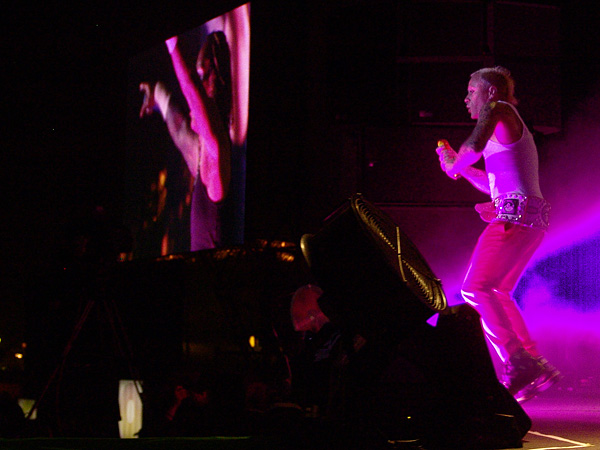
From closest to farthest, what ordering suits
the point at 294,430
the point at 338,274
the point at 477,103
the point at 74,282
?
the point at 338,274 < the point at 294,430 < the point at 477,103 < the point at 74,282

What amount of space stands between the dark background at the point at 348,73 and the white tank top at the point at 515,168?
168cm

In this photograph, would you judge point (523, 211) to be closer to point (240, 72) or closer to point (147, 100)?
point (240, 72)

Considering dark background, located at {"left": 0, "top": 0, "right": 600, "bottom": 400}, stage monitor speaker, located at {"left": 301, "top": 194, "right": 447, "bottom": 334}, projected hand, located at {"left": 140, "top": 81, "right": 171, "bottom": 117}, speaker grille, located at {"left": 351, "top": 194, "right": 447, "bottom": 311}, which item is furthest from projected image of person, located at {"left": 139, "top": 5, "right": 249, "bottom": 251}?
stage monitor speaker, located at {"left": 301, "top": 194, "right": 447, "bottom": 334}

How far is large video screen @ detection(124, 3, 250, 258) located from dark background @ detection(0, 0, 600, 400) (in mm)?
140

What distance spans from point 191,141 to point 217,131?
315mm

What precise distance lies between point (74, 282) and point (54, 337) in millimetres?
654

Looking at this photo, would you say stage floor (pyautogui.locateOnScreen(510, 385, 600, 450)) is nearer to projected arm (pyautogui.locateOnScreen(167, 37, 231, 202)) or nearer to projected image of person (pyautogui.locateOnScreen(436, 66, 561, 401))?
projected image of person (pyautogui.locateOnScreen(436, 66, 561, 401))

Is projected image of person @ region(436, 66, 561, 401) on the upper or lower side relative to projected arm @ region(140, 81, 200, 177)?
A: lower

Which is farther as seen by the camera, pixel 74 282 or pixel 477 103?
pixel 74 282

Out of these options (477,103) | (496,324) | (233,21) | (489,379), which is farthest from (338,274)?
(233,21)

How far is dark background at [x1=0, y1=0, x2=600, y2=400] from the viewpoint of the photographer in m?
4.24

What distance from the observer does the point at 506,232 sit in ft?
8.25

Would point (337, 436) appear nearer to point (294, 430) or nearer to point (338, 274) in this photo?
point (294, 430)

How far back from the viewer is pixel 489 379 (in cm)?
175
